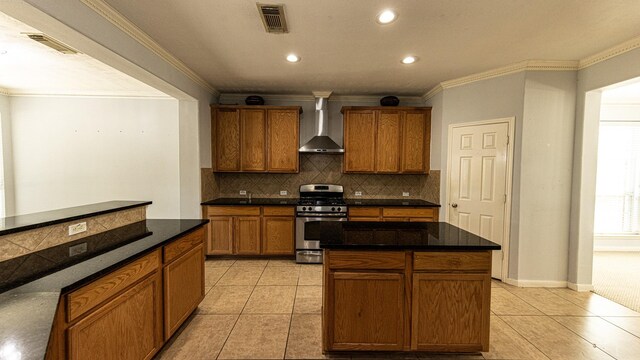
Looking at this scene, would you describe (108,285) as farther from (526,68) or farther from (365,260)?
(526,68)

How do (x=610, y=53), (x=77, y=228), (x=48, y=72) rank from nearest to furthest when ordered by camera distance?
(x=77, y=228), (x=610, y=53), (x=48, y=72)

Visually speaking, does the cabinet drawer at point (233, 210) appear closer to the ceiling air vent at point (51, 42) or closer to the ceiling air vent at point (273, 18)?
the ceiling air vent at point (51, 42)

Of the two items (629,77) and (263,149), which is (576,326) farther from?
(263,149)

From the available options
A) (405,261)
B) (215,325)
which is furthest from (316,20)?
(215,325)

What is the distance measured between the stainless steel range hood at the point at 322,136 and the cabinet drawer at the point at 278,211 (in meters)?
0.99

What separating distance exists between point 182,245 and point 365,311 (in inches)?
62.3

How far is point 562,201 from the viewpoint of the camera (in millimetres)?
3166

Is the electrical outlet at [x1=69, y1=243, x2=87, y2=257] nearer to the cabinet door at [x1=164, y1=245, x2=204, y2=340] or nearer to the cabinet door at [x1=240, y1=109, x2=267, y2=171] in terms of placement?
the cabinet door at [x1=164, y1=245, x2=204, y2=340]

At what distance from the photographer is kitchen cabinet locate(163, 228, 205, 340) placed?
200 centimetres

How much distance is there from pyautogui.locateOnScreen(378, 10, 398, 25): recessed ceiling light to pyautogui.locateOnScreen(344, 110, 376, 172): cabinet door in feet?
6.85

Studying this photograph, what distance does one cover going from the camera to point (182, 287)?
7.24ft

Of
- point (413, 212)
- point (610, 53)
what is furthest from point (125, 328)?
point (610, 53)

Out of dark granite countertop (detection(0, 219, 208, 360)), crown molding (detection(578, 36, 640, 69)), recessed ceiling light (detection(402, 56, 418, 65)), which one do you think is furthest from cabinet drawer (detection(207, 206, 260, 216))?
crown molding (detection(578, 36, 640, 69))

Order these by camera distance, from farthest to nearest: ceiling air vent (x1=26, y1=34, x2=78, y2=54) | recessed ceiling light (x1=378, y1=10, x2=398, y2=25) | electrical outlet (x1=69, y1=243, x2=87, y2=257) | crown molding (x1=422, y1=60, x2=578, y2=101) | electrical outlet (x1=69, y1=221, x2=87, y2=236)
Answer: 1. crown molding (x1=422, y1=60, x2=578, y2=101)
2. ceiling air vent (x1=26, y1=34, x2=78, y2=54)
3. recessed ceiling light (x1=378, y1=10, x2=398, y2=25)
4. electrical outlet (x1=69, y1=221, x2=87, y2=236)
5. electrical outlet (x1=69, y1=243, x2=87, y2=257)
